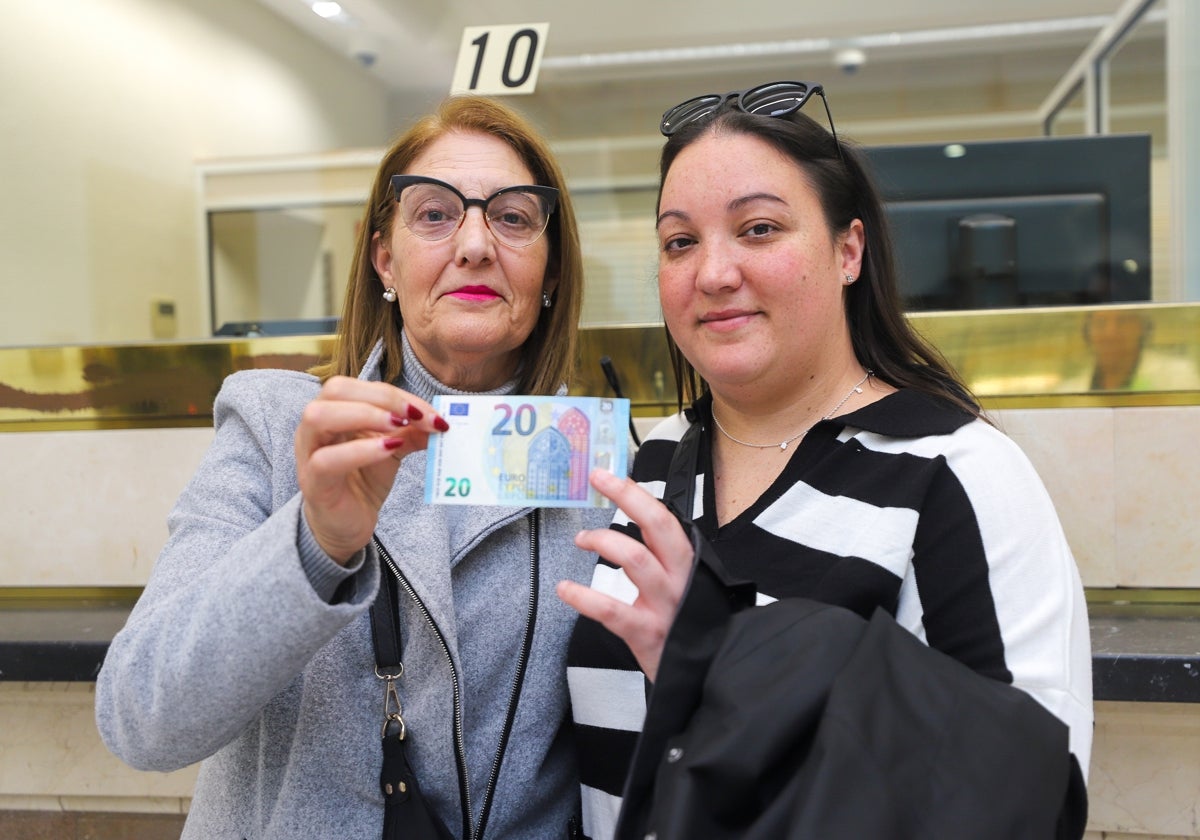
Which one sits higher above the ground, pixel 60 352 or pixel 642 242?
pixel 642 242

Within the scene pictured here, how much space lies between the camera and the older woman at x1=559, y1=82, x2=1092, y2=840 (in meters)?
1.12

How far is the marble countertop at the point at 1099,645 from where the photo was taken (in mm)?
1831

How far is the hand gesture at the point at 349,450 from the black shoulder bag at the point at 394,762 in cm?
16

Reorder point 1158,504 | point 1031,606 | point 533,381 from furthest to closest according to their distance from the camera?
1. point 1158,504
2. point 533,381
3. point 1031,606

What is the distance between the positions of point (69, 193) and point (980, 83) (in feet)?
17.8

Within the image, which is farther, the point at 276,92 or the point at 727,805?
the point at 276,92

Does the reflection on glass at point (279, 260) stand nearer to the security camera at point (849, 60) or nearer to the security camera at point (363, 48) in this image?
the security camera at point (363, 48)

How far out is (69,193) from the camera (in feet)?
12.8

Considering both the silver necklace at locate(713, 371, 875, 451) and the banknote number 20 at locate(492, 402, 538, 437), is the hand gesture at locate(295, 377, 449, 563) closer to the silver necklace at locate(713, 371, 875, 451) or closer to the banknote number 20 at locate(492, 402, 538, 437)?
the banknote number 20 at locate(492, 402, 538, 437)

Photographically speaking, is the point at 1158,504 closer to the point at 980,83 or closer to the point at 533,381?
the point at 533,381

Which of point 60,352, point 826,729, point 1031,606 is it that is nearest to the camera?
point 826,729

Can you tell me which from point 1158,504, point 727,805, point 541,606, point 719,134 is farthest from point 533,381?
point 1158,504

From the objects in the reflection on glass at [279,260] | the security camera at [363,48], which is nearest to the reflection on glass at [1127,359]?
the reflection on glass at [279,260]

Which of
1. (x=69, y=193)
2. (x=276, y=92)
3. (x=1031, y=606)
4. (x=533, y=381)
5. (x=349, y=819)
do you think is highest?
(x=276, y=92)
